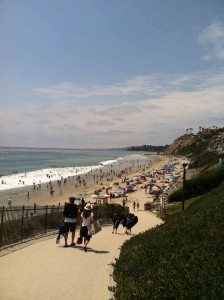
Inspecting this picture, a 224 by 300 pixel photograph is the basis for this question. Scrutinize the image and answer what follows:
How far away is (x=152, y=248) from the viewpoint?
8.52 meters

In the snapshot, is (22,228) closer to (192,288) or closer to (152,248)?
(152,248)

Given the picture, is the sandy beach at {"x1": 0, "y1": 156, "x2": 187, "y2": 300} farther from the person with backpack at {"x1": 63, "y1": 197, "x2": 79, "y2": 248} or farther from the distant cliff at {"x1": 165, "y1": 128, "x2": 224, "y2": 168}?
the distant cliff at {"x1": 165, "y1": 128, "x2": 224, "y2": 168}

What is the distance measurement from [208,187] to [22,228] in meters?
22.9

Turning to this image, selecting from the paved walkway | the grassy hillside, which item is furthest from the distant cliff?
the grassy hillside

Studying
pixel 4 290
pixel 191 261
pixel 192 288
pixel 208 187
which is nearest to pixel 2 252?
pixel 4 290

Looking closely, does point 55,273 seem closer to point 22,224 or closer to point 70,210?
point 70,210

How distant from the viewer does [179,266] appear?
6.39 metres

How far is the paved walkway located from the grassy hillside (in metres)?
0.54

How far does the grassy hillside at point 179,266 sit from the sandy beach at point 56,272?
1.70 feet

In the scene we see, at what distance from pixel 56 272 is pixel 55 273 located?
0.09 metres

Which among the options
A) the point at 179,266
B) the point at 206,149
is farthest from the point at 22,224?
the point at 206,149

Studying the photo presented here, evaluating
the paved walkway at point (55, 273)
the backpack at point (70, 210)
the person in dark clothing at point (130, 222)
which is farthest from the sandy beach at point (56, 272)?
the person in dark clothing at point (130, 222)

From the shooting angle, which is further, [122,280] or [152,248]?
[152,248]

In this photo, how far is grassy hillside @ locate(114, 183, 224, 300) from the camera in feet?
17.4
